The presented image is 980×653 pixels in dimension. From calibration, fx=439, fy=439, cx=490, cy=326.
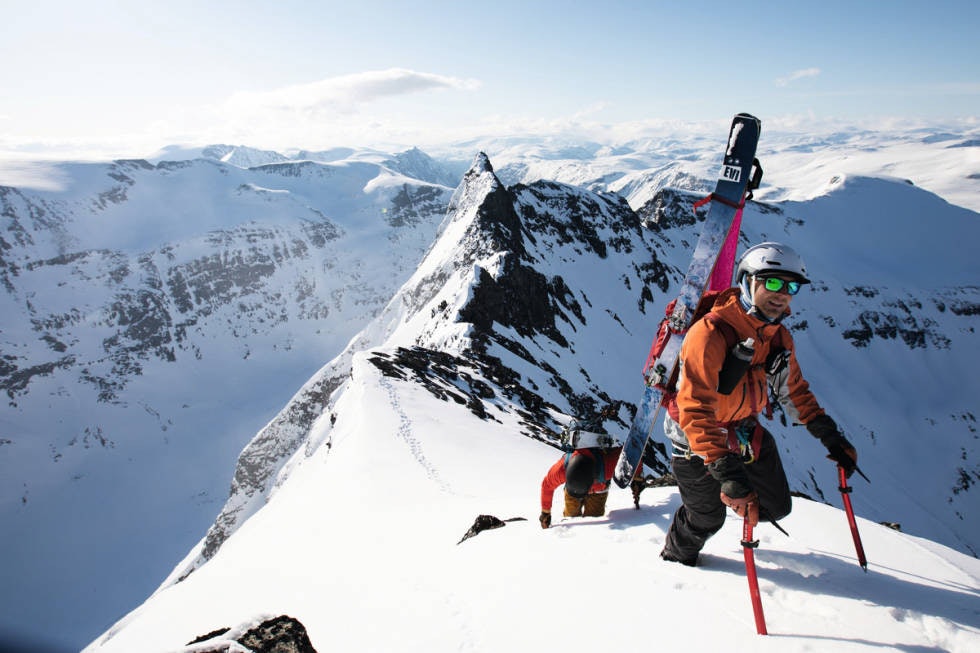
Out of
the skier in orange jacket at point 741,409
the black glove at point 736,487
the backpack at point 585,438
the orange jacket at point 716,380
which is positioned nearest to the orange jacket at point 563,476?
the backpack at point 585,438

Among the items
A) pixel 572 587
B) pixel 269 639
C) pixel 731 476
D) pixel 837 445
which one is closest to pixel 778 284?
pixel 731 476

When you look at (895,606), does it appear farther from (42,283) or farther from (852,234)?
(42,283)

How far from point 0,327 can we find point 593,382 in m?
214

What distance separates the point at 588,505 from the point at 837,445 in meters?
3.69

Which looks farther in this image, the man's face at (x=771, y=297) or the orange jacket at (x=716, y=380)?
the man's face at (x=771, y=297)

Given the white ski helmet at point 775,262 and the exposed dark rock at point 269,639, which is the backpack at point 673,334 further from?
the exposed dark rock at point 269,639

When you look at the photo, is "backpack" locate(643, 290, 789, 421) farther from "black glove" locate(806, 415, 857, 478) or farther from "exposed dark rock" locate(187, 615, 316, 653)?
"exposed dark rock" locate(187, 615, 316, 653)

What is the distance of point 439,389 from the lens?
24.9 meters

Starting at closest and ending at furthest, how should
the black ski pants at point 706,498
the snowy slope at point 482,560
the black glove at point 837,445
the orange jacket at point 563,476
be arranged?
the snowy slope at point 482,560 < the black ski pants at point 706,498 < the black glove at point 837,445 < the orange jacket at point 563,476

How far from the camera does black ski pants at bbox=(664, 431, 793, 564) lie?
4.55m

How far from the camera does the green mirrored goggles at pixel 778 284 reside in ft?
14.2

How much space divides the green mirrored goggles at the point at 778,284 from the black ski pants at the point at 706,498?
1.62 m

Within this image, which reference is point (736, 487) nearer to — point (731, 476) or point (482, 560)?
point (731, 476)

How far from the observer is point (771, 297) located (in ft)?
14.4
